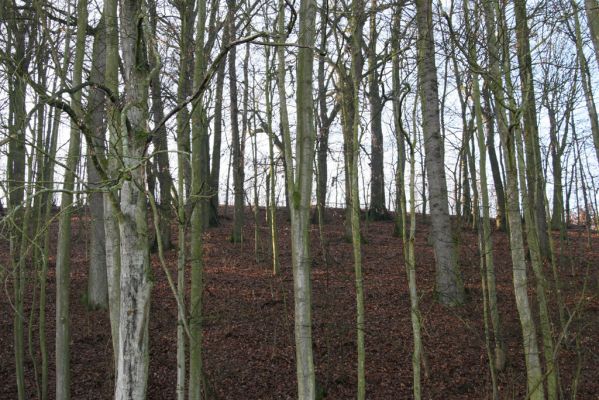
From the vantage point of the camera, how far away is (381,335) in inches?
374

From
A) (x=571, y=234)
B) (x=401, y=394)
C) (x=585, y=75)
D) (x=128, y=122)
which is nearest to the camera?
(x=128, y=122)

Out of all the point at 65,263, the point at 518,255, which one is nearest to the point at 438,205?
A: the point at 518,255

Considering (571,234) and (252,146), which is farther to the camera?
(571,234)

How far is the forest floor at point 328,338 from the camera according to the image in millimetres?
8172

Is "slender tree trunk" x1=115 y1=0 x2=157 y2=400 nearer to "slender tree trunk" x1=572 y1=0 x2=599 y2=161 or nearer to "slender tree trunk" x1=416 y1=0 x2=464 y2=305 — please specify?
"slender tree trunk" x1=572 y1=0 x2=599 y2=161

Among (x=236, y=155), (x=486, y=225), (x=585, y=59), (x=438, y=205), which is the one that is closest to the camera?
(x=486, y=225)

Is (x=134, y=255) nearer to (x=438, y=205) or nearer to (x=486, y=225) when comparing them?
(x=486, y=225)

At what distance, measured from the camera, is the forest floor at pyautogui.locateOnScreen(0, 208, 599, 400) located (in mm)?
8172

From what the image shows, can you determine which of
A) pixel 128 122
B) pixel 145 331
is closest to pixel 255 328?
pixel 145 331

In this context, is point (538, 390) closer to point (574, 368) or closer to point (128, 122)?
point (574, 368)

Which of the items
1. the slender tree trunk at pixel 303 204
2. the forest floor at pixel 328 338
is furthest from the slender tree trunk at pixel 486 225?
the slender tree trunk at pixel 303 204

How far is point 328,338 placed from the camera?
28.7ft

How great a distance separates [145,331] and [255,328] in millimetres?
5831

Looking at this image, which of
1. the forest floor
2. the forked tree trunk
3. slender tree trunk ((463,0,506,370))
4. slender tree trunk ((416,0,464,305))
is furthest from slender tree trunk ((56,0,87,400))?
slender tree trunk ((416,0,464,305))
